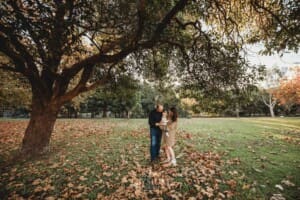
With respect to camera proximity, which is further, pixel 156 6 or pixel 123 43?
pixel 123 43

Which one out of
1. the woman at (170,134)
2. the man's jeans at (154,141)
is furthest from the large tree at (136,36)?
the man's jeans at (154,141)

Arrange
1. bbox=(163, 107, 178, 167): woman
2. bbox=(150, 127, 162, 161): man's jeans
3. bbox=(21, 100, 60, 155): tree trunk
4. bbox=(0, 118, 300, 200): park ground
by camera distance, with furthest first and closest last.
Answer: bbox=(21, 100, 60, 155): tree trunk
bbox=(150, 127, 162, 161): man's jeans
bbox=(163, 107, 178, 167): woman
bbox=(0, 118, 300, 200): park ground

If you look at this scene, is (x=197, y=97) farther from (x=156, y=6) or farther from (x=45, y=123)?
(x=45, y=123)

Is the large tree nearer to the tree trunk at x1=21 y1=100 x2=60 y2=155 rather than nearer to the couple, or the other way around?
the tree trunk at x1=21 y1=100 x2=60 y2=155

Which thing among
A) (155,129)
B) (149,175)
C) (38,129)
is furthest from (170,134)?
(38,129)

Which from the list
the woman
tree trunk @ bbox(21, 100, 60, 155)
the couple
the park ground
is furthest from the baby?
tree trunk @ bbox(21, 100, 60, 155)

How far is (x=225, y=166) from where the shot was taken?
6262 mm

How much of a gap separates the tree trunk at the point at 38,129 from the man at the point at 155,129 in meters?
4.34

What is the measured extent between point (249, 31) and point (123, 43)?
5.20 metres

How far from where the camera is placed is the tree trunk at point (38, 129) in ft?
25.4

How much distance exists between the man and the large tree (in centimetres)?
189

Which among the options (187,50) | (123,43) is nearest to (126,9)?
(123,43)

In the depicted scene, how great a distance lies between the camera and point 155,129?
6.73m

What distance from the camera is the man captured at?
6.67 meters
